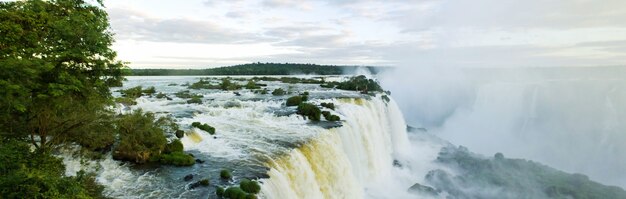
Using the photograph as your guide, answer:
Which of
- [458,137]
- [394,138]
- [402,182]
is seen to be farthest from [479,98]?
[402,182]

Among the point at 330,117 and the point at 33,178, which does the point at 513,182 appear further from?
the point at 33,178

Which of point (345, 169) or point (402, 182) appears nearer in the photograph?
point (345, 169)

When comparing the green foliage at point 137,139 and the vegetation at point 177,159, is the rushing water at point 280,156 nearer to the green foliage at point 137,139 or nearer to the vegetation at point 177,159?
the vegetation at point 177,159

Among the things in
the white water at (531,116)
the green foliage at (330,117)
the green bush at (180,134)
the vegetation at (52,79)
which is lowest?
the white water at (531,116)

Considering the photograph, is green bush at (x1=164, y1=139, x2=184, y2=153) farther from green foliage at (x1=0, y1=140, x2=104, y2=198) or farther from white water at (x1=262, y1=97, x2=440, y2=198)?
white water at (x1=262, y1=97, x2=440, y2=198)

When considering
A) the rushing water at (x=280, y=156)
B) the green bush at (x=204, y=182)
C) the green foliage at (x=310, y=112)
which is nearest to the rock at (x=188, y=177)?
the rushing water at (x=280, y=156)

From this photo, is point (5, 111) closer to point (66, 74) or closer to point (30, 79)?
point (30, 79)
